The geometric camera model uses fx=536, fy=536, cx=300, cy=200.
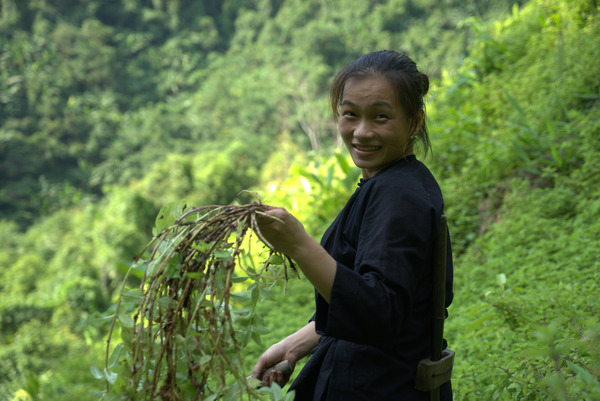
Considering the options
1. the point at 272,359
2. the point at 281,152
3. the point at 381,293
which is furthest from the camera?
the point at 281,152

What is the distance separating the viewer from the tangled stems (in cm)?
99

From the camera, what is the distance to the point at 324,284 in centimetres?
95

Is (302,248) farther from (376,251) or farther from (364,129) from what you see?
(364,129)

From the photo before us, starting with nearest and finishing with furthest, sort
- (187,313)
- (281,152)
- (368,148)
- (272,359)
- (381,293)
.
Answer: (381,293)
(187,313)
(368,148)
(272,359)
(281,152)

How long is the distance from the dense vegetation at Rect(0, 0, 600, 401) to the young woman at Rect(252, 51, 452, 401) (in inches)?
7.9

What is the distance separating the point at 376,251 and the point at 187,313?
0.39m

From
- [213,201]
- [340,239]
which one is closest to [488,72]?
[340,239]

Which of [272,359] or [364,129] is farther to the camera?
[272,359]

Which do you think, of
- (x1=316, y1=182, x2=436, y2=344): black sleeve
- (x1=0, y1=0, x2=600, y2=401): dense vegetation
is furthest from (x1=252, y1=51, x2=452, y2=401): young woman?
(x1=0, y1=0, x2=600, y2=401): dense vegetation

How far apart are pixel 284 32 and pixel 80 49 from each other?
657 inches

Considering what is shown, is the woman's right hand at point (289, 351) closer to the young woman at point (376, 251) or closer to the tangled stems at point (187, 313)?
the young woman at point (376, 251)

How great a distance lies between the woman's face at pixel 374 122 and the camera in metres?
1.12

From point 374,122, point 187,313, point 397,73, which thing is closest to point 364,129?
point 374,122

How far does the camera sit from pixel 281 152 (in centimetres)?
3172
